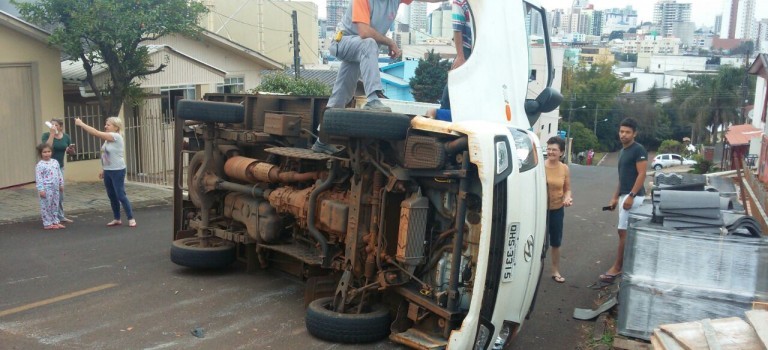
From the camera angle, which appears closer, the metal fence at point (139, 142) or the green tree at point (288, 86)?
the metal fence at point (139, 142)

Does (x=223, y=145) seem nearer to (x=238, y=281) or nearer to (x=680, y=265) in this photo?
(x=238, y=281)

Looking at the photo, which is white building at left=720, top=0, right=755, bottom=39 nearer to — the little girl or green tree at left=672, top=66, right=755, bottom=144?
green tree at left=672, top=66, right=755, bottom=144

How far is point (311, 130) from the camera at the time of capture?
704cm

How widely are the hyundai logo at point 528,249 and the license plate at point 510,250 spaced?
0.47ft

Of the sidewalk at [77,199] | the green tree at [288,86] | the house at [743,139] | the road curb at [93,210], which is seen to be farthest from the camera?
the house at [743,139]

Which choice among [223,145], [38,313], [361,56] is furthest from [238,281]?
[361,56]

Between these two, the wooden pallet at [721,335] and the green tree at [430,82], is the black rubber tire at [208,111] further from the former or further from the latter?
the wooden pallet at [721,335]

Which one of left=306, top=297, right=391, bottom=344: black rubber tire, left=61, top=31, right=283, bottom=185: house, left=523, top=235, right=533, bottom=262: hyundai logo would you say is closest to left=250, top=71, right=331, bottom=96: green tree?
left=61, top=31, right=283, bottom=185: house

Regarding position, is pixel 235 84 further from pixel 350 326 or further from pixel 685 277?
pixel 685 277

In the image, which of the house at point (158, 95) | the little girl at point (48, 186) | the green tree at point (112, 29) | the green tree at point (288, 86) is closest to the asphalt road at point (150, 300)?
the little girl at point (48, 186)

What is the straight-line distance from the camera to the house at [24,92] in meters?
12.8

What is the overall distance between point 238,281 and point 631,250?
12.2ft

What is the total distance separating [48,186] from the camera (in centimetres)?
991

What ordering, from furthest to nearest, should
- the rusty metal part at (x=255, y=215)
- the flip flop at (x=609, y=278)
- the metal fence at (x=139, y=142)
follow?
1. the metal fence at (x=139, y=142)
2. the flip flop at (x=609, y=278)
3. the rusty metal part at (x=255, y=215)
